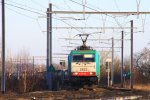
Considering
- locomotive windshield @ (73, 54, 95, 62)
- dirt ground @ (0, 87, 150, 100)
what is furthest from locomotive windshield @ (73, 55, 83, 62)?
dirt ground @ (0, 87, 150, 100)

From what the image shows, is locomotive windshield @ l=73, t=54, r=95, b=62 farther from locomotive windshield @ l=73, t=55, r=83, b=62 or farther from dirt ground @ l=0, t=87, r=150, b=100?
dirt ground @ l=0, t=87, r=150, b=100

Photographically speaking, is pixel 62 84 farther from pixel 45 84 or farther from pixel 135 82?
pixel 135 82

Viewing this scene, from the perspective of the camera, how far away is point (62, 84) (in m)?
56.2

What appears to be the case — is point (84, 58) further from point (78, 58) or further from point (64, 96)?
point (64, 96)

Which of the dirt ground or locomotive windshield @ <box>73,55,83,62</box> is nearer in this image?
the dirt ground

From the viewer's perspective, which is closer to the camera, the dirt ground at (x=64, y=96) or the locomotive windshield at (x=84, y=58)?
the dirt ground at (x=64, y=96)

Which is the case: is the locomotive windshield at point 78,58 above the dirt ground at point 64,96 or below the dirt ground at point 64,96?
above

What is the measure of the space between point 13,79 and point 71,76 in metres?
6.64

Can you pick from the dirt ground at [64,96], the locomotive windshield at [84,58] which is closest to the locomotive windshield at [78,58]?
the locomotive windshield at [84,58]

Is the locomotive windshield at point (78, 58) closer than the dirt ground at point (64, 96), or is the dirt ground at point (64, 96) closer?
the dirt ground at point (64, 96)

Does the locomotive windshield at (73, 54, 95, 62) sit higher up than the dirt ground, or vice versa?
the locomotive windshield at (73, 54, 95, 62)

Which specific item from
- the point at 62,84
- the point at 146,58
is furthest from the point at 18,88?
the point at 146,58

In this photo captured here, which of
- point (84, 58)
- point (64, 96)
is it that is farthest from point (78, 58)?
A: point (64, 96)

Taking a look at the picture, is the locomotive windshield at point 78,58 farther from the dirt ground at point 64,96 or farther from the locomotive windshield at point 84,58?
the dirt ground at point 64,96
